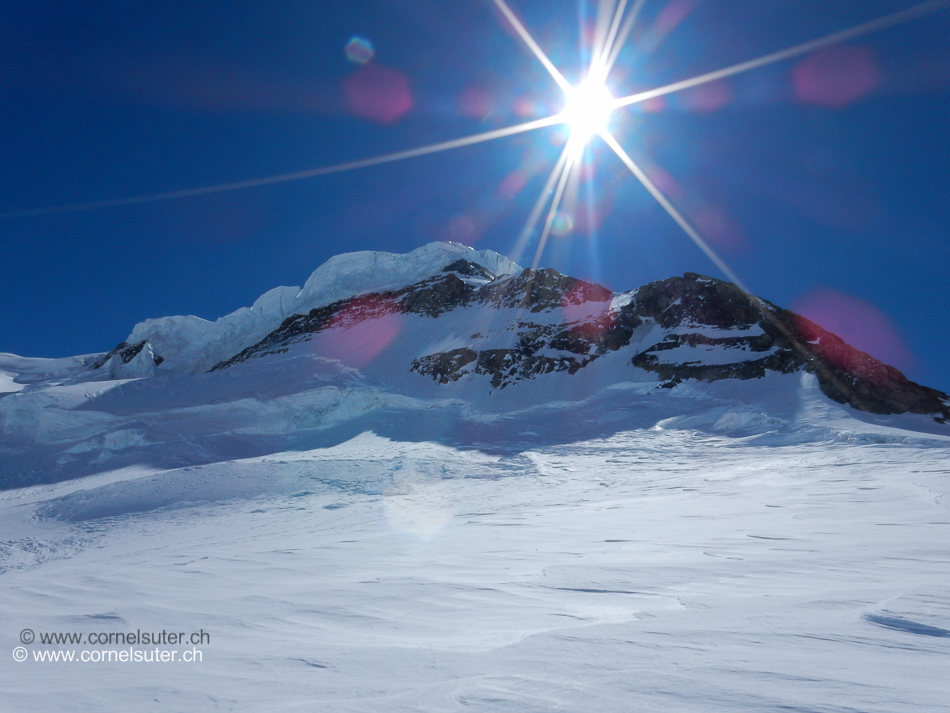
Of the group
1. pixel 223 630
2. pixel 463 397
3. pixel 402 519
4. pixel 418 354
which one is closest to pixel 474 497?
pixel 402 519

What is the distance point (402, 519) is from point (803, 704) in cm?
941

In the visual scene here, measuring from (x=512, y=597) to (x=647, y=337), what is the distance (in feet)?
121

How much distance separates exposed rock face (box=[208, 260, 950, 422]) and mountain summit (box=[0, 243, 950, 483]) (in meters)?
0.14

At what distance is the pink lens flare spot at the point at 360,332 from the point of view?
42.3 metres

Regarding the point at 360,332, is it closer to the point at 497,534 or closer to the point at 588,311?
the point at 588,311

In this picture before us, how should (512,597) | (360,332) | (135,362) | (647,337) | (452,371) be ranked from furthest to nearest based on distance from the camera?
(135,362) < (360,332) < (647,337) < (452,371) < (512,597)

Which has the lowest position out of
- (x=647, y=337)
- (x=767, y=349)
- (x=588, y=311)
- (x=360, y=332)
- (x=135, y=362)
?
(x=135, y=362)

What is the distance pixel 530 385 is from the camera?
118 feet

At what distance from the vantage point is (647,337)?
39.2 m

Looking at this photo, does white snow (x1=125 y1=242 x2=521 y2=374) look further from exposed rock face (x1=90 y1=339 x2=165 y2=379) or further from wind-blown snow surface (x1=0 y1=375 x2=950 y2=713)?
wind-blown snow surface (x1=0 y1=375 x2=950 y2=713)

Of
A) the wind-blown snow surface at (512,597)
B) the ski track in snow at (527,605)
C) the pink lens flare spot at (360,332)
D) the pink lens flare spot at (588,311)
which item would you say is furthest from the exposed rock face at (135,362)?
the ski track in snow at (527,605)

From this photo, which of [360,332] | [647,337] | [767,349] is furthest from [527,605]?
[360,332]

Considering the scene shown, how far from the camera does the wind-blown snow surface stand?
270cm

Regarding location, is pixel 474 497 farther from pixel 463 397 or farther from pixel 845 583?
pixel 463 397
